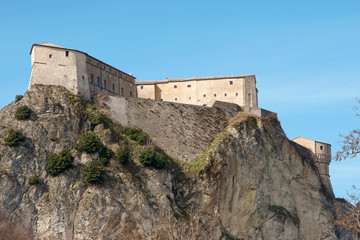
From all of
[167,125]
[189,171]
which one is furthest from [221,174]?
[167,125]

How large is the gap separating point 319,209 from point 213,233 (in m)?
18.6

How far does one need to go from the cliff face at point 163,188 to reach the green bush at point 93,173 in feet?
1.70

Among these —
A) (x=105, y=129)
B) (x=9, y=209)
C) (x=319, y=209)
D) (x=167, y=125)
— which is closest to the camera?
(x=9, y=209)

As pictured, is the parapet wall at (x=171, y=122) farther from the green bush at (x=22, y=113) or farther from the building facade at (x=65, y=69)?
the green bush at (x=22, y=113)

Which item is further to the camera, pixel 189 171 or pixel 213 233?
pixel 189 171

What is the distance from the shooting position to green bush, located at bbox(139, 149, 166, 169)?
59.6m

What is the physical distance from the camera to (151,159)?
59.8 m

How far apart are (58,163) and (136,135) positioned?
8671 millimetres

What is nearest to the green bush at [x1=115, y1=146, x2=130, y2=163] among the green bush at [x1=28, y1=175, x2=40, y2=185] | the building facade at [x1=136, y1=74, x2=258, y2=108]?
the green bush at [x1=28, y1=175, x2=40, y2=185]

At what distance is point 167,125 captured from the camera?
65.5m

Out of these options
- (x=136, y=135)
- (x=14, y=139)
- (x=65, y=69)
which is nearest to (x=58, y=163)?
(x=14, y=139)

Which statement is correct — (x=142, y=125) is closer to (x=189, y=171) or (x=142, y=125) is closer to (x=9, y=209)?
(x=189, y=171)

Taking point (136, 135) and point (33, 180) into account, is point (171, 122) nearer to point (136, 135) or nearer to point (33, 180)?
point (136, 135)

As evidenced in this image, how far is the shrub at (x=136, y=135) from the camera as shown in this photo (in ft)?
203
